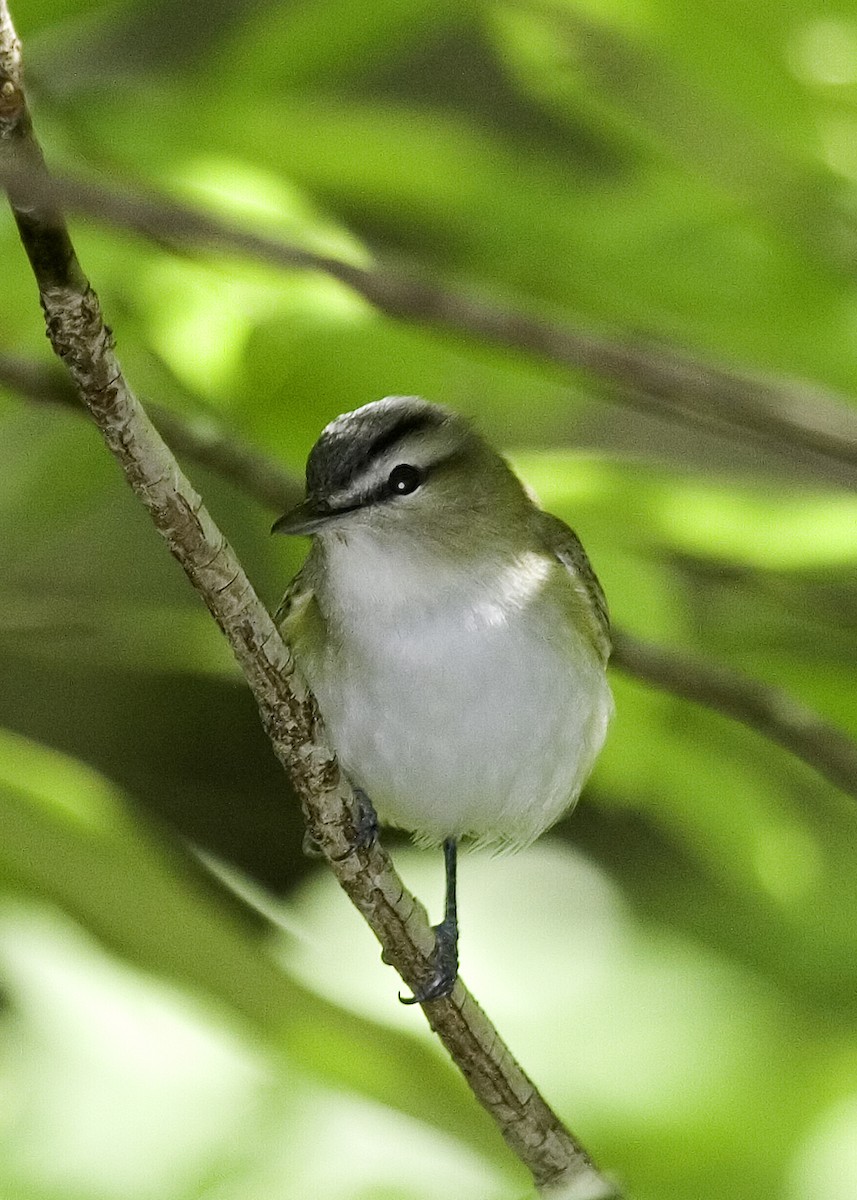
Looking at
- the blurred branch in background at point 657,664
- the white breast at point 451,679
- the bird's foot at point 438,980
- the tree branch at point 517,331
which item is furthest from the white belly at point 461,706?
the tree branch at point 517,331

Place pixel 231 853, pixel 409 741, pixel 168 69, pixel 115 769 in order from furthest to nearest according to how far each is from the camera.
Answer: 1. pixel 115 769
2. pixel 231 853
3. pixel 168 69
4. pixel 409 741

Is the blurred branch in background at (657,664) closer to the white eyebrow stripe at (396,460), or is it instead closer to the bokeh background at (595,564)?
the bokeh background at (595,564)

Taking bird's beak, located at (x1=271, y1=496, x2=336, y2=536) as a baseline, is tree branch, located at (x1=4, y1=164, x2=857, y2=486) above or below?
above

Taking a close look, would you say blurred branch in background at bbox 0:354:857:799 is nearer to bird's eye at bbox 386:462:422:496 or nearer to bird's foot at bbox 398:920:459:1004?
bird's eye at bbox 386:462:422:496

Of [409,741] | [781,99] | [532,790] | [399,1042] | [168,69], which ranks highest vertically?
[168,69]

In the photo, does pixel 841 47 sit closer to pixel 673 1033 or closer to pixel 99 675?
pixel 673 1033

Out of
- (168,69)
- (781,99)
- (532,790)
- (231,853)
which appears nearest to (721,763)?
(532,790)

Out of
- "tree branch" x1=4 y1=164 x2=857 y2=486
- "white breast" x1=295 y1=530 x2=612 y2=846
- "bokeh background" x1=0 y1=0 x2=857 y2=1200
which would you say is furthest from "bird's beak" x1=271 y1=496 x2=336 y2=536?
"tree branch" x1=4 y1=164 x2=857 y2=486
